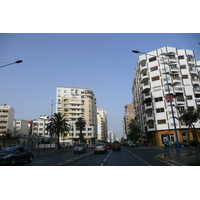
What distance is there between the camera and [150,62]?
58.7 meters

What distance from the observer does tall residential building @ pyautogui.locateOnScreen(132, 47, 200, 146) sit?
168 ft

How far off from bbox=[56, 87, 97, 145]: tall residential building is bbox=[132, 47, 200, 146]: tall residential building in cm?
4262

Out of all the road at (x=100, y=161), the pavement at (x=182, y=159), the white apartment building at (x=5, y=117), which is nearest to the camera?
the pavement at (x=182, y=159)

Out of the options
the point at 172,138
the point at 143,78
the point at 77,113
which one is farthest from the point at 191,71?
the point at 77,113

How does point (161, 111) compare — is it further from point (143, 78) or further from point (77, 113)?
point (77, 113)

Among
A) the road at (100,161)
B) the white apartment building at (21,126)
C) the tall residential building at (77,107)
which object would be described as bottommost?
the road at (100,161)

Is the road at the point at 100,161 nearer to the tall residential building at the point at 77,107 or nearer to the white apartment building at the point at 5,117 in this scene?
the white apartment building at the point at 5,117

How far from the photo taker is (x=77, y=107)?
95875 mm

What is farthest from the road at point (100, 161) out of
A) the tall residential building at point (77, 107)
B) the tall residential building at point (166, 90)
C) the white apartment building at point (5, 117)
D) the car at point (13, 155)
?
the tall residential building at point (77, 107)

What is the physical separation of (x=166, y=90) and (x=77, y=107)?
54.5 metres

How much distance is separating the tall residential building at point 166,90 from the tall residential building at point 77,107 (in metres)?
42.6

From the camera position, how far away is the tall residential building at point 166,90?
168 ft

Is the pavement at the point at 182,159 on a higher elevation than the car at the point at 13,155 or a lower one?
lower

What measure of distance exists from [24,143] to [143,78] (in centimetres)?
4237
